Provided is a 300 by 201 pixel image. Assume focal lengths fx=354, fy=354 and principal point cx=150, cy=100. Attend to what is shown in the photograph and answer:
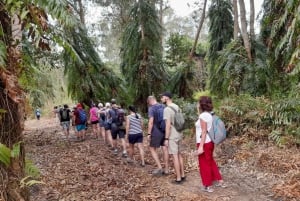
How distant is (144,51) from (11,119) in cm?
1259

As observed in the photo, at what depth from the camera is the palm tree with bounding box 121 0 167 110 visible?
15070 millimetres

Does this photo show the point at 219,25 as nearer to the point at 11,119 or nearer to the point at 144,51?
the point at 144,51

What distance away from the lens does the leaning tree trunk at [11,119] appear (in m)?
2.70

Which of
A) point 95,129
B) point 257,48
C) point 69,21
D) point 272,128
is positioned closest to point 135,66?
point 95,129

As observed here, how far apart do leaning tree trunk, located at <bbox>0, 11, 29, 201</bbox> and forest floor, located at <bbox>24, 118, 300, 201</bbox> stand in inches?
128

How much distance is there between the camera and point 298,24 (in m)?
5.42

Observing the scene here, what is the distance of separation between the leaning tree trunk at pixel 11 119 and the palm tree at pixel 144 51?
1218 centimetres

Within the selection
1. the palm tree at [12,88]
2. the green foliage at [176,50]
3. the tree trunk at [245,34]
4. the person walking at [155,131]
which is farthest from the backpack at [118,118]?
the green foliage at [176,50]

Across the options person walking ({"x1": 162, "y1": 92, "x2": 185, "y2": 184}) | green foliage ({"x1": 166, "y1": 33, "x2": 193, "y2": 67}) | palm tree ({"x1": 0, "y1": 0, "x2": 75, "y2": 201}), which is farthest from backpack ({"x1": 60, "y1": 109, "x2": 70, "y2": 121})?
palm tree ({"x1": 0, "y1": 0, "x2": 75, "y2": 201})

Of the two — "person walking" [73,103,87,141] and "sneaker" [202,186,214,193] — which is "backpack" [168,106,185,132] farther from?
"person walking" [73,103,87,141]

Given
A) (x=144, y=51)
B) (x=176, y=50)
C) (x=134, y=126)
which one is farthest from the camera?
(x=176, y=50)

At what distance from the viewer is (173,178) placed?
6.98 m

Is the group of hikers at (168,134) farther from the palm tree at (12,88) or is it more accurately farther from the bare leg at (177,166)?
the palm tree at (12,88)

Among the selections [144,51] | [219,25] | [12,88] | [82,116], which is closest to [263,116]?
[82,116]
